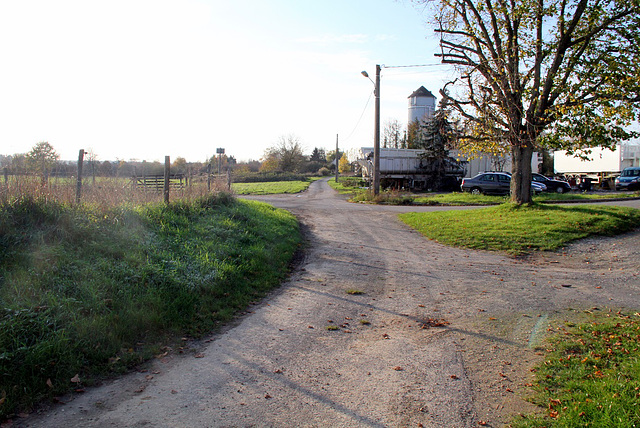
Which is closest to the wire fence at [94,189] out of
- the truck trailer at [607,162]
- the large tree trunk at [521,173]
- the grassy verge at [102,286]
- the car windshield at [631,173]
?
the grassy verge at [102,286]

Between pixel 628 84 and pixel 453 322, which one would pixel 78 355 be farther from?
pixel 628 84

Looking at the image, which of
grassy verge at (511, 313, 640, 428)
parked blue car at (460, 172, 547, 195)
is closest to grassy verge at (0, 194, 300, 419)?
grassy verge at (511, 313, 640, 428)

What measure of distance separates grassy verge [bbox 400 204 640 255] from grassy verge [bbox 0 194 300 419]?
624cm

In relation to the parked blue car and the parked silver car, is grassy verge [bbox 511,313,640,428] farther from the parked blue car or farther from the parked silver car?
the parked silver car

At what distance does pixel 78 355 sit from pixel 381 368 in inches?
127

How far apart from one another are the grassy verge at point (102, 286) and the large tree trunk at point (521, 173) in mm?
10732

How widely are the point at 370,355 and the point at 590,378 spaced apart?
2196 millimetres

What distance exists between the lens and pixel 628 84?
13328mm

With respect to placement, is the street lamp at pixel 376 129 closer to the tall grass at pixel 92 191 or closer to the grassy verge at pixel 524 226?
the grassy verge at pixel 524 226

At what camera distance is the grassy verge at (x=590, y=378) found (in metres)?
3.45

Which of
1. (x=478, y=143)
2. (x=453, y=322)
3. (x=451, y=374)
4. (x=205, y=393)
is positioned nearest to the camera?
(x=205, y=393)

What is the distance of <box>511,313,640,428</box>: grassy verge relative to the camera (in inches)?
136

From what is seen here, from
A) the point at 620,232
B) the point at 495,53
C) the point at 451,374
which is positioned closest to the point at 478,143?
the point at 495,53

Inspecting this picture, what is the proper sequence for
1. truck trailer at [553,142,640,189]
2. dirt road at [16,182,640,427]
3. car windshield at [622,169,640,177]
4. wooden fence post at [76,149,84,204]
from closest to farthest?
dirt road at [16,182,640,427] → wooden fence post at [76,149,84,204] → car windshield at [622,169,640,177] → truck trailer at [553,142,640,189]
